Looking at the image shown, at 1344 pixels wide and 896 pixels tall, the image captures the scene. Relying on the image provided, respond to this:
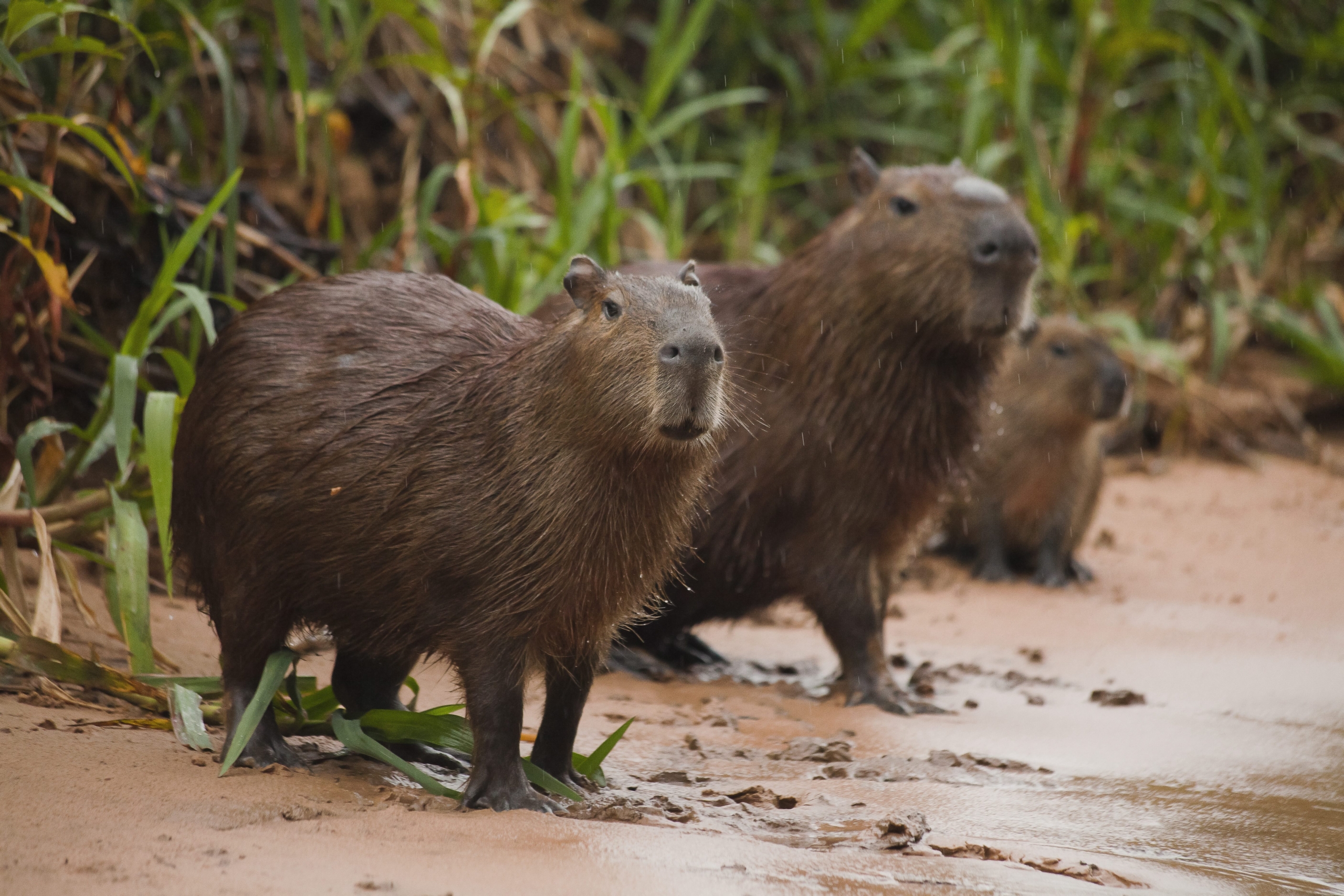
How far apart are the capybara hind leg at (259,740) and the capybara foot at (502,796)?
394mm

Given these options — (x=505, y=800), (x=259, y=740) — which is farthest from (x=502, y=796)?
(x=259, y=740)

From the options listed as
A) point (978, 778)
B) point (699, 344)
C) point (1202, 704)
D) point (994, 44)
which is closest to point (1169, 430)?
point (994, 44)

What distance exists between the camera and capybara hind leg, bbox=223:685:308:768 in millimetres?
2742

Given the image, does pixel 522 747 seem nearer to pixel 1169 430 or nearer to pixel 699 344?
pixel 699 344

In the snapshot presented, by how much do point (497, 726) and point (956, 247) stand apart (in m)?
2.01

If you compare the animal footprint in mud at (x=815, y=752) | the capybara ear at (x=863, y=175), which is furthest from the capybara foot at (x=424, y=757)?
the capybara ear at (x=863, y=175)

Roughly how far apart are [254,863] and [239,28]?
4.38m

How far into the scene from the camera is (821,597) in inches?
158

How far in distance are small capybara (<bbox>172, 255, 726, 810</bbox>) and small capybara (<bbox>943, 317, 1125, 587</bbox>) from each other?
338 cm

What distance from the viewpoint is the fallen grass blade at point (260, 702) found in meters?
2.59

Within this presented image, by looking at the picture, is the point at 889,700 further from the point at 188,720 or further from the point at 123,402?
the point at 123,402

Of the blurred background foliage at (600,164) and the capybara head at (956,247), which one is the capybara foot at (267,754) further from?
the capybara head at (956,247)

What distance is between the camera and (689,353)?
251 cm

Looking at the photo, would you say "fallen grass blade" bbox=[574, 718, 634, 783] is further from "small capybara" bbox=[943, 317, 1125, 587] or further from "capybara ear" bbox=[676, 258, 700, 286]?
"small capybara" bbox=[943, 317, 1125, 587]
